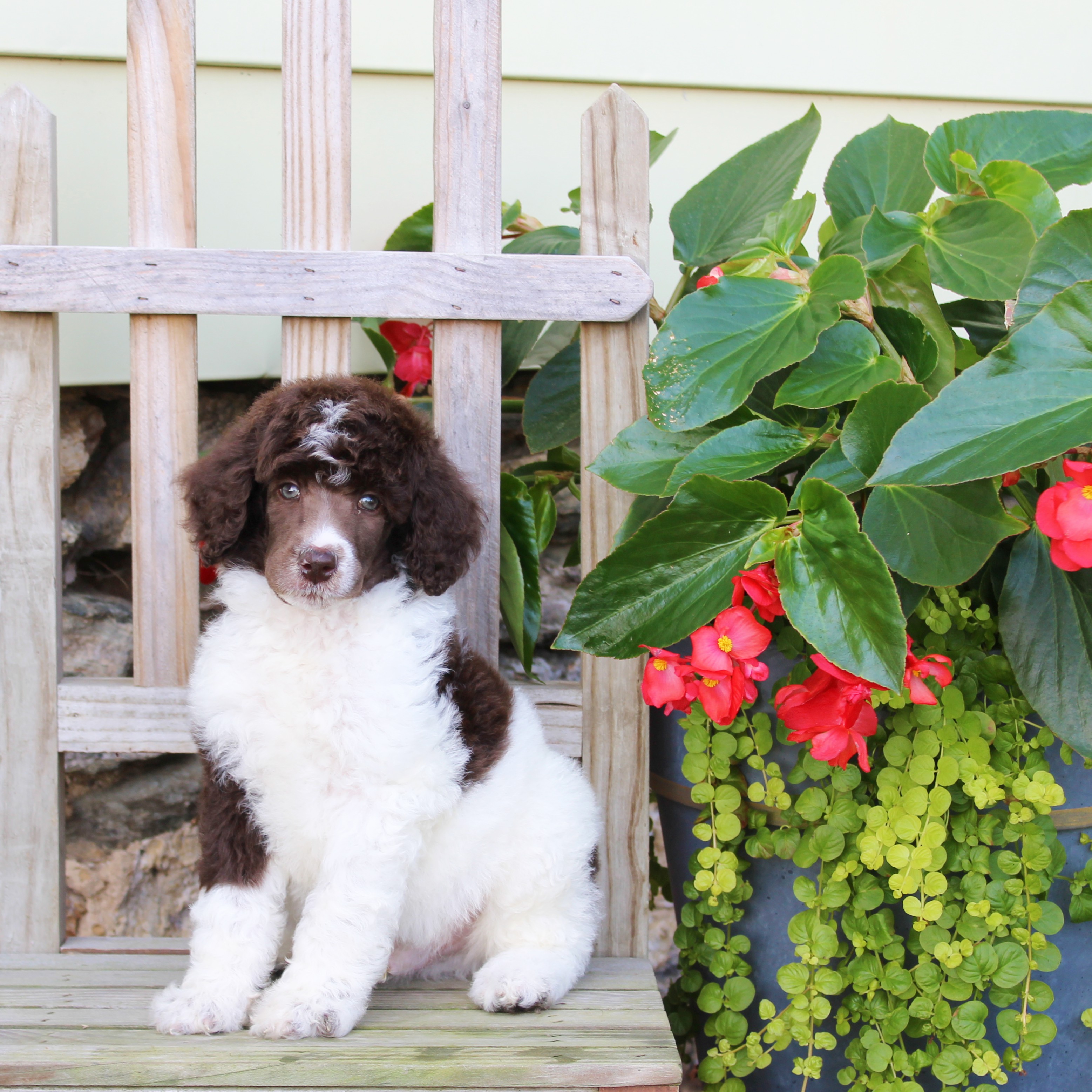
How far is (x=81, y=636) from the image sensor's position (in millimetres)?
2615

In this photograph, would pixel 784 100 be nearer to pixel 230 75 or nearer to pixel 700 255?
pixel 700 255

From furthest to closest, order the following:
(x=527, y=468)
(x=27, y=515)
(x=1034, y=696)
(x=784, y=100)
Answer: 1. (x=784, y=100)
2. (x=527, y=468)
3. (x=27, y=515)
4. (x=1034, y=696)

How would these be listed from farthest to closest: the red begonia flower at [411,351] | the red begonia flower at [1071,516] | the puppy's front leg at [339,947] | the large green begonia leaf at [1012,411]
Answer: the red begonia flower at [411,351] < the puppy's front leg at [339,947] < the red begonia flower at [1071,516] < the large green begonia leaf at [1012,411]

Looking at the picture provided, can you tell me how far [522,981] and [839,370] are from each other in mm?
1200

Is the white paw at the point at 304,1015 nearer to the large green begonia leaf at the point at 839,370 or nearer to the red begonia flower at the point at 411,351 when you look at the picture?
the large green begonia leaf at the point at 839,370

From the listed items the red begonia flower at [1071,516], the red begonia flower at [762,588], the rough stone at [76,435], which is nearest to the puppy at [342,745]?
the red begonia flower at [762,588]

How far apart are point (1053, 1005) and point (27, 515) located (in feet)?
7.30

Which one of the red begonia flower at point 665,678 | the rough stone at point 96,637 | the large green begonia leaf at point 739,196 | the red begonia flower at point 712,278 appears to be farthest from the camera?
the rough stone at point 96,637

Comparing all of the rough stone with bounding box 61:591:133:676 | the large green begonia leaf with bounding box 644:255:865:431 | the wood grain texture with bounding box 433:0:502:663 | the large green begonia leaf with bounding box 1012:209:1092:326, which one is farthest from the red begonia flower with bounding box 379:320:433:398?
the large green begonia leaf with bounding box 1012:209:1092:326

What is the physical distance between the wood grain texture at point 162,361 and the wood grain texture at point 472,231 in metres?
0.51

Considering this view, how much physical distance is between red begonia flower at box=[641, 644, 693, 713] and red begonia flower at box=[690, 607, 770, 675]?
0.06m

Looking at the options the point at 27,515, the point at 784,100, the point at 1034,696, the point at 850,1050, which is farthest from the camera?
the point at 784,100

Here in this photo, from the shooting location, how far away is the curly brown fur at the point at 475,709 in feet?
5.69

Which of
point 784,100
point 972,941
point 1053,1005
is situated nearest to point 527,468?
point 784,100
